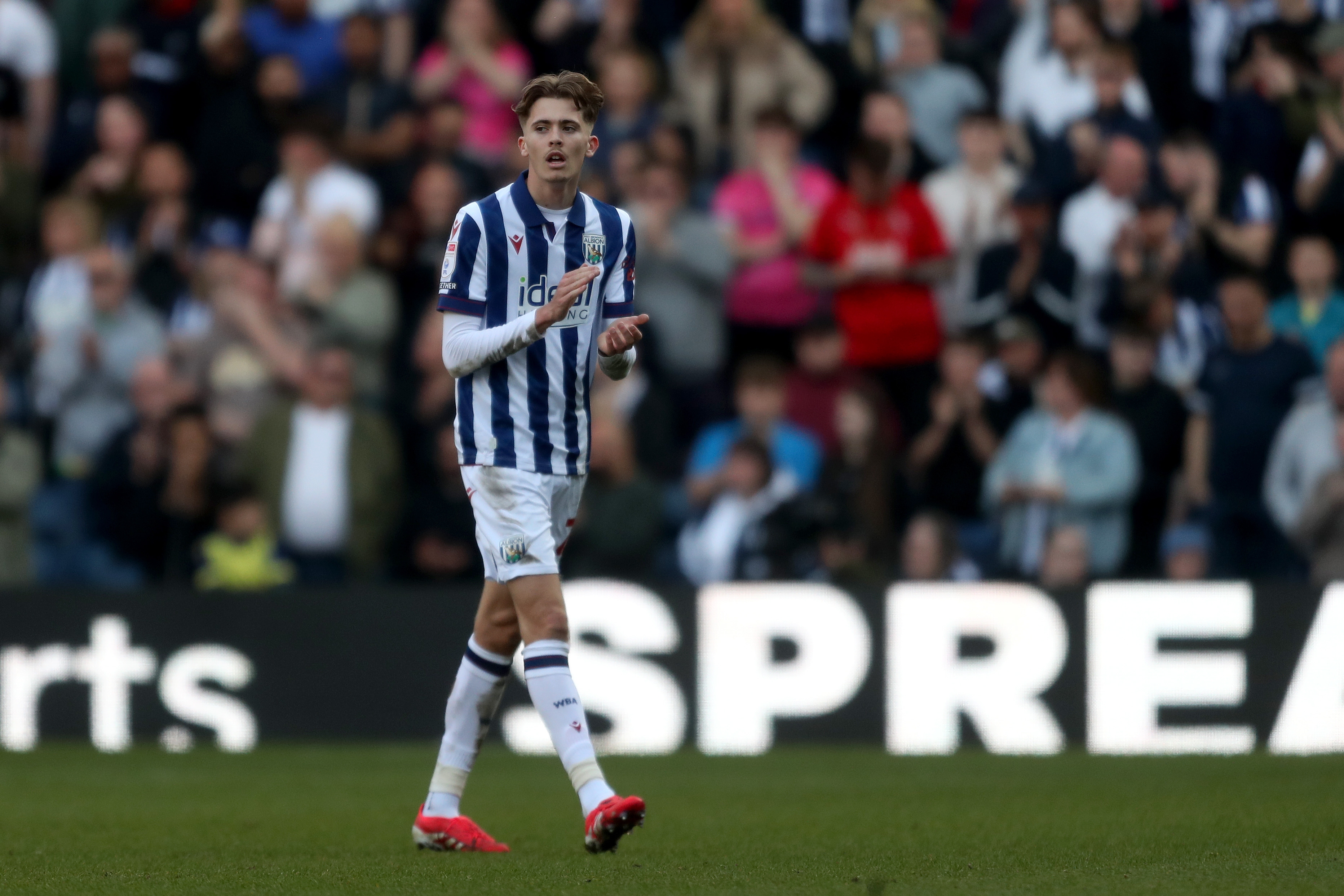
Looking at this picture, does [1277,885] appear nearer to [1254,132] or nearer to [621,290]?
[621,290]

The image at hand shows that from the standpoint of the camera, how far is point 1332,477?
37.1 feet

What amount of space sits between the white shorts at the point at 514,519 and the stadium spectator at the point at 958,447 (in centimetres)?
623

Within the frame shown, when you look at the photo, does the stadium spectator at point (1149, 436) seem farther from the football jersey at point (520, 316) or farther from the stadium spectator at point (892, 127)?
the football jersey at point (520, 316)

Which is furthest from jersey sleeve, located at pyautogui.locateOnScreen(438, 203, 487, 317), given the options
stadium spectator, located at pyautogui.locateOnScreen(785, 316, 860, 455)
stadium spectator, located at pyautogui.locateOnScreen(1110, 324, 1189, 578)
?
stadium spectator, located at pyautogui.locateOnScreen(1110, 324, 1189, 578)

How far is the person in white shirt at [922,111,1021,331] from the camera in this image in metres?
12.9

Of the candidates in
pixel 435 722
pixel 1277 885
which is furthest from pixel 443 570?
pixel 1277 885

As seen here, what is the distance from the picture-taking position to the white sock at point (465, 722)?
6516 mm

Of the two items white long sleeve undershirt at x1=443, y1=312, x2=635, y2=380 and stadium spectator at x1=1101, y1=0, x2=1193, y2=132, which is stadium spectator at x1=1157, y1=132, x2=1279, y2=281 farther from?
white long sleeve undershirt at x1=443, y1=312, x2=635, y2=380

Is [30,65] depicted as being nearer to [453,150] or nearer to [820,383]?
[453,150]

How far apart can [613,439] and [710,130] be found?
284cm

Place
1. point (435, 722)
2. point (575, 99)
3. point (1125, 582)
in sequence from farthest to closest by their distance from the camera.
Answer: point (435, 722) < point (1125, 582) < point (575, 99)

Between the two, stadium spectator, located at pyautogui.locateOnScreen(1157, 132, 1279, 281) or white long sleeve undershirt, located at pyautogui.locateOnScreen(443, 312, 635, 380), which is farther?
stadium spectator, located at pyautogui.locateOnScreen(1157, 132, 1279, 281)

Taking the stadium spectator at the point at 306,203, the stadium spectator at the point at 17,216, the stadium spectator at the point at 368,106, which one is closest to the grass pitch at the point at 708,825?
the stadium spectator at the point at 306,203

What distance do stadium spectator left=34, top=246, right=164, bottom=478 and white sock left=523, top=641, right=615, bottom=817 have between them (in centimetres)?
741
